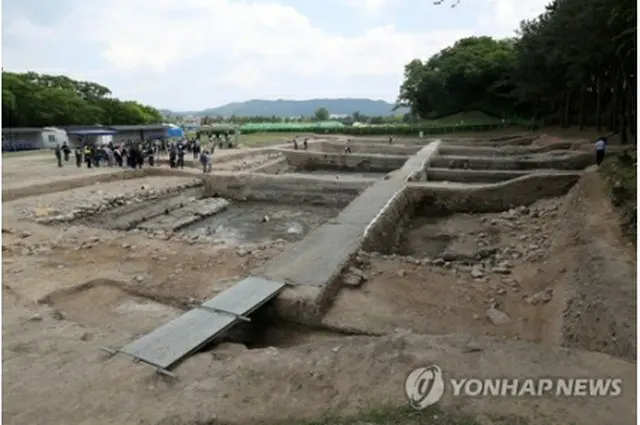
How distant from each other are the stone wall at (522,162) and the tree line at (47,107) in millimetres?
33558

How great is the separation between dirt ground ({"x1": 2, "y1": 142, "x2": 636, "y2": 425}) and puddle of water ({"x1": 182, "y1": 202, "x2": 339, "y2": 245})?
3825 mm

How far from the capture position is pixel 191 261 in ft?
37.5

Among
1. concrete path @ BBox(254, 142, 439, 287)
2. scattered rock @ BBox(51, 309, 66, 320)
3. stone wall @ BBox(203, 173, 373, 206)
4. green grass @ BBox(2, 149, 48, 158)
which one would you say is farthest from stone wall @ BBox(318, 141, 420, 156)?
scattered rock @ BBox(51, 309, 66, 320)

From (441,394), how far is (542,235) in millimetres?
10444

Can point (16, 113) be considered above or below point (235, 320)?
above

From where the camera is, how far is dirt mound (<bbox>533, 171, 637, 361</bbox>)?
696 cm

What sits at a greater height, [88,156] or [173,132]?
[173,132]

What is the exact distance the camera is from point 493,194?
1866 cm

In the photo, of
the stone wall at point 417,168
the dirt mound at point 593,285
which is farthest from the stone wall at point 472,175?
the dirt mound at point 593,285

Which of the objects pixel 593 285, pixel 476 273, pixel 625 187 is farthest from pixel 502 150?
pixel 593 285

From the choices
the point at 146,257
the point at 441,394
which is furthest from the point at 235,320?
the point at 146,257

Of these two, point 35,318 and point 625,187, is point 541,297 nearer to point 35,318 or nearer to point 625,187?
point 625,187

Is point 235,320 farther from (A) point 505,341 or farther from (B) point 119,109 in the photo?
(B) point 119,109

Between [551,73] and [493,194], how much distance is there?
2049cm
